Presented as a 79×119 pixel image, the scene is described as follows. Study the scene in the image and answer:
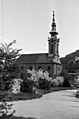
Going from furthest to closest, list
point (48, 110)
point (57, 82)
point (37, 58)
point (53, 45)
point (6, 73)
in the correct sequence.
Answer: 1. point (37, 58)
2. point (53, 45)
3. point (57, 82)
4. point (48, 110)
5. point (6, 73)

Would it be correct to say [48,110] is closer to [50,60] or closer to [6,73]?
[6,73]

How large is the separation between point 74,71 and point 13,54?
2618 inches

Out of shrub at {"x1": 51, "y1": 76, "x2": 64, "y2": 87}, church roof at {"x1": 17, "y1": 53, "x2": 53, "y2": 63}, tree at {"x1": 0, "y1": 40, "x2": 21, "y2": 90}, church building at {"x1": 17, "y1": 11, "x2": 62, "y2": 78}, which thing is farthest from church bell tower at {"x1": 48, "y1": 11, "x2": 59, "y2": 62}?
tree at {"x1": 0, "y1": 40, "x2": 21, "y2": 90}

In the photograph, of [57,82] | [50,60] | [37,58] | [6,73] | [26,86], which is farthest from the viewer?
[37,58]

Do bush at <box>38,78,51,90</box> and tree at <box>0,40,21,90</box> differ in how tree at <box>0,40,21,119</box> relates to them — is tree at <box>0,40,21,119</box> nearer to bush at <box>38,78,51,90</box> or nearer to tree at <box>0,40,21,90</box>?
tree at <box>0,40,21,90</box>

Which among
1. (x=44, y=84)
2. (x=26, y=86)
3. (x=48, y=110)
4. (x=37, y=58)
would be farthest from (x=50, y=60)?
(x=48, y=110)

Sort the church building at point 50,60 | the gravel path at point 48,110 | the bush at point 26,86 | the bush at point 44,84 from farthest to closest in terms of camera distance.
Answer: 1. the church building at point 50,60
2. the bush at point 44,84
3. the bush at point 26,86
4. the gravel path at point 48,110

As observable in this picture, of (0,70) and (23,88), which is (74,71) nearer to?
(23,88)

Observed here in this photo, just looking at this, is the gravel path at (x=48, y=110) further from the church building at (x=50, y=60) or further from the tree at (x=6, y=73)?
the church building at (x=50, y=60)

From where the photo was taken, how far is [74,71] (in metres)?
71.4

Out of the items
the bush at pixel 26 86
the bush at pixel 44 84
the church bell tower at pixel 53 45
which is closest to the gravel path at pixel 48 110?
the bush at pixel 26 86

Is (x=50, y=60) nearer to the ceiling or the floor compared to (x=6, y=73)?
nearer to the ceiling

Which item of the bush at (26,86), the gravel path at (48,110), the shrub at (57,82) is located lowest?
the gravel path at (48,110)

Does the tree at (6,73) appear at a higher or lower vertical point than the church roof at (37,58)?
lower
